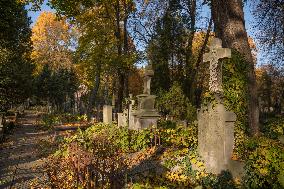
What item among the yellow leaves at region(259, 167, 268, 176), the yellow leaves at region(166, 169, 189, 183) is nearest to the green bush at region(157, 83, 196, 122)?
the yellow leaves at region(166, 169, 189, 183)

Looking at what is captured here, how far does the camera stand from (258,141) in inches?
323

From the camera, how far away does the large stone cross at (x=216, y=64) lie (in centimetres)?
915

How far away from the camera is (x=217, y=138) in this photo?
8750mm

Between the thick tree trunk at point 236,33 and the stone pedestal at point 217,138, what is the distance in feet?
8.15

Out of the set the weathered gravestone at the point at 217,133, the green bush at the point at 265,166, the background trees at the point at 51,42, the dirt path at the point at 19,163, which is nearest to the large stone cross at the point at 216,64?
the weathered gravestone at the point at 217,133

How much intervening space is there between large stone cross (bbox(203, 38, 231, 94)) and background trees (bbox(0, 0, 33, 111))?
32.5ft

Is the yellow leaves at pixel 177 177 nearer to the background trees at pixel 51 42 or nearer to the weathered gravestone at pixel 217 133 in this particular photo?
the weathered gravestone at pixel 217 133

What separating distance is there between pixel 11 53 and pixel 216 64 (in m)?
22.2

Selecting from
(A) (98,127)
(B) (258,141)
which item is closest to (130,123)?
(A) (98,127)

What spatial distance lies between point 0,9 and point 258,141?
13769 millimetres

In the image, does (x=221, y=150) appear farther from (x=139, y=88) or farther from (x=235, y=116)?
(x=139, y=88)

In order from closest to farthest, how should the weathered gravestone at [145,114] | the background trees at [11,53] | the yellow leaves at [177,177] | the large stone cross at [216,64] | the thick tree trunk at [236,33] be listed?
the yellow leaves at [177,177] → the large stone cross at [216,64] → the thick tree trunk at [236,33] → the weathered gravestone at [145,114] → the background trees at [11,53]

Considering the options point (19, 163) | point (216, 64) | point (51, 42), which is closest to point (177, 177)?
point (216, 64)

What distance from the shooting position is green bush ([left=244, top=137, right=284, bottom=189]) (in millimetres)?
7305
